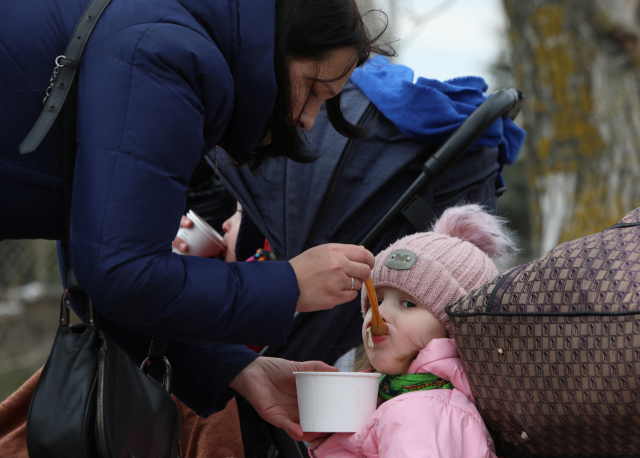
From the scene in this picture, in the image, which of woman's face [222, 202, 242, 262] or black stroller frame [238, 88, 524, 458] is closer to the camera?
black stroller frame [238, 88, 524, 458]

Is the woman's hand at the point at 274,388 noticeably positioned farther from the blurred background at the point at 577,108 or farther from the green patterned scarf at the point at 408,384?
the blurred background at the point at 577,108

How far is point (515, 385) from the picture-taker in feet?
3.90

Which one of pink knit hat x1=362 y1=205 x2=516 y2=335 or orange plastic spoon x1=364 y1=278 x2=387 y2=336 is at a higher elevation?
pink knit hat x1=362 y1=205 x2=516 y2=335

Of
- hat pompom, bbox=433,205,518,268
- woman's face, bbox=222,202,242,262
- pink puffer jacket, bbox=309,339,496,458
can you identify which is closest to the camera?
pink puffer jacket, bbox=309,339,496,458

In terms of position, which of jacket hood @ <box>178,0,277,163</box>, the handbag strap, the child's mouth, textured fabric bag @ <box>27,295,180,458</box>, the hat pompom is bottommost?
textured fabric bag @ <box>27,295,180,458</box>

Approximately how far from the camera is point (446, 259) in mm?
1590

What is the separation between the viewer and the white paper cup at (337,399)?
1377 millimetres

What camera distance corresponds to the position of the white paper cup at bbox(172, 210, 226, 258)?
2.34 metres

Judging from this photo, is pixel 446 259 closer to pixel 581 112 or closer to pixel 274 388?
pixel 274 388

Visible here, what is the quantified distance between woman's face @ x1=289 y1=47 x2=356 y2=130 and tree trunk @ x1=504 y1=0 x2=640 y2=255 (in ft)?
8.22

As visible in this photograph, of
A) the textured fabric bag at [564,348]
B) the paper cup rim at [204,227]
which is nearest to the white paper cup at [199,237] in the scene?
the paper cup rim at [204,227]

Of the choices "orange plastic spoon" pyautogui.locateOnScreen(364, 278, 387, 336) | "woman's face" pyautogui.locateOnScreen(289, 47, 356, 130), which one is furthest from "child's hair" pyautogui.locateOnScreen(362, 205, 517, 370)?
"woman's face" pyautogui.locateOnScreen(289, 47, 356, 130)

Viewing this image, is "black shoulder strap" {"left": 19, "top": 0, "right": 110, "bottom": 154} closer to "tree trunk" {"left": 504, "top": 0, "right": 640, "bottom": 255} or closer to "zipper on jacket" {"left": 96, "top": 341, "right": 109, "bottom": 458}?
"zipper on jacket" {"left": 96, "top": 341, "right": 109, "bottom": 458}

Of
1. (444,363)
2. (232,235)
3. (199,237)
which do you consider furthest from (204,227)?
(444,363)
